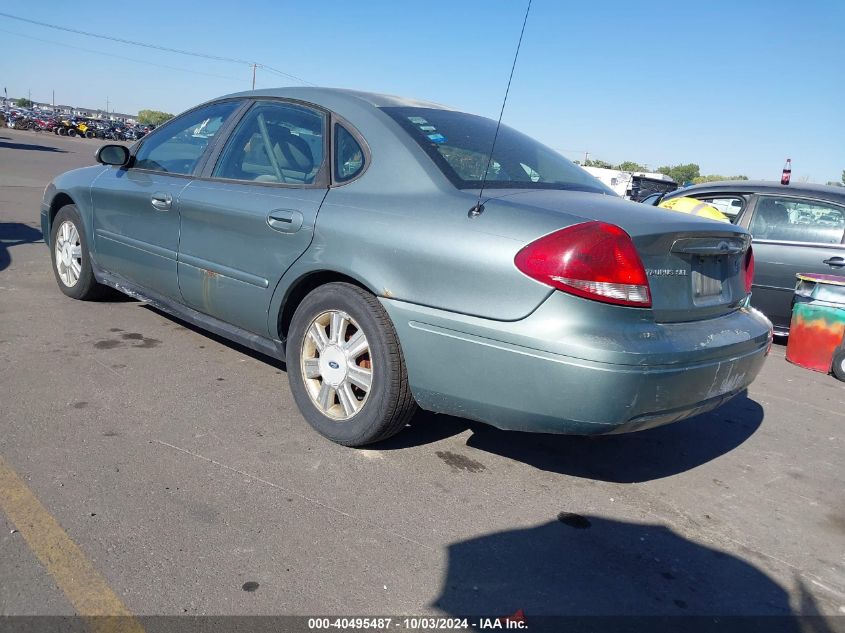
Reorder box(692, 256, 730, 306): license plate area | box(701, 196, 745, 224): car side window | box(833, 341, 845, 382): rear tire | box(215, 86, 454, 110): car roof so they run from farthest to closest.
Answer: box(701, 196, 745, 224): car side window
box(833, 341, 845, 382): rear tire
box(215, 86, 454, 110): car roof
box(692, 256, 730, 306): license plate area

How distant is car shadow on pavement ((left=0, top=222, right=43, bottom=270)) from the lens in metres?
7.20

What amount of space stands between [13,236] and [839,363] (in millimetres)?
8460

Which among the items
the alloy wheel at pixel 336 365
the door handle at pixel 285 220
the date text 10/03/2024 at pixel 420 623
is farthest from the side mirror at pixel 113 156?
the date text 10/03/2024 at pixel 420 623

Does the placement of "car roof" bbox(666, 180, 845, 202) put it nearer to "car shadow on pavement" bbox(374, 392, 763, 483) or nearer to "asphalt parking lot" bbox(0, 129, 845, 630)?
"asphalt parking lot" bbox(0, 129, 845, 630)

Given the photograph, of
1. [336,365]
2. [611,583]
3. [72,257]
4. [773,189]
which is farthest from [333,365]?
[773,189]

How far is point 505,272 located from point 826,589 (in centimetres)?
165

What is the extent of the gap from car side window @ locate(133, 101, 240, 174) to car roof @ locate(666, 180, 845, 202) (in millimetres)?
5066

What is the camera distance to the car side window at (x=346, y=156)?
11.3 feet

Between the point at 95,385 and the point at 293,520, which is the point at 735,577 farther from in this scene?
the point at 95,385

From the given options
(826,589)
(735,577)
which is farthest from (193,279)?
(826,589)

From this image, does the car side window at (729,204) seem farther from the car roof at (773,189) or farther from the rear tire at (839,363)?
the rear tire at (839,363)

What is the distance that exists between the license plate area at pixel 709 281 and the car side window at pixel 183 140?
2.74m

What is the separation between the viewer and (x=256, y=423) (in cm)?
358

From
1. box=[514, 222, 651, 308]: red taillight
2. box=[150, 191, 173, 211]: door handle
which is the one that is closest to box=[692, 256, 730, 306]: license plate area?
box=[514, 222, 651, 308]: red taillight
